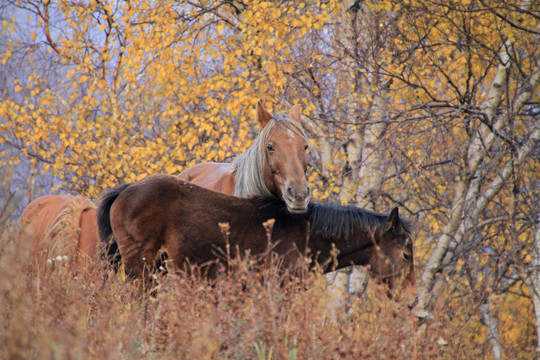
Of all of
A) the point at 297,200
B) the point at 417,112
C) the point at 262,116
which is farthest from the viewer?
the point at 417,112

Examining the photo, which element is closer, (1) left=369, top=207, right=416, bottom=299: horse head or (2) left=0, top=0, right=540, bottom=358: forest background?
(1) left=369, top=207, right=416, bottom=299: horse head

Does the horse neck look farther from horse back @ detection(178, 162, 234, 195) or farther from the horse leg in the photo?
the horse leg

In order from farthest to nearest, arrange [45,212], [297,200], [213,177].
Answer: [213,177]
[45,212]
[297,200]

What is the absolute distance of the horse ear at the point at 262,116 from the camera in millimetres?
6234

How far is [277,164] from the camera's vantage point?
5859 mm

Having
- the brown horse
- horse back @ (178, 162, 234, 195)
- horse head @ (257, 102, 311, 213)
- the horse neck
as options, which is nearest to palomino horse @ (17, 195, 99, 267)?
the brown horse

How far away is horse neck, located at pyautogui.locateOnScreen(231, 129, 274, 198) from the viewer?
6.14 metres

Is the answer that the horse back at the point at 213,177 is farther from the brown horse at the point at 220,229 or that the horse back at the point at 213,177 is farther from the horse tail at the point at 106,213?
the horse tail at the point at 106,213

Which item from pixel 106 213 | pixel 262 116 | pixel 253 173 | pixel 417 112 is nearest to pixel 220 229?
pixel 253 173

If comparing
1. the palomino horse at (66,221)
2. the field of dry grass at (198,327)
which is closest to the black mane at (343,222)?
the field of dry grass at (198,327)

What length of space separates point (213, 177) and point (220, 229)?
6.04ft

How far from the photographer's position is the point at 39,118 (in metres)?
13.3

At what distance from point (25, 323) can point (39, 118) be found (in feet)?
37.4

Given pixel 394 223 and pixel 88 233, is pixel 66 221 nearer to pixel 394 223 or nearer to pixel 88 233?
pixel 88 233
